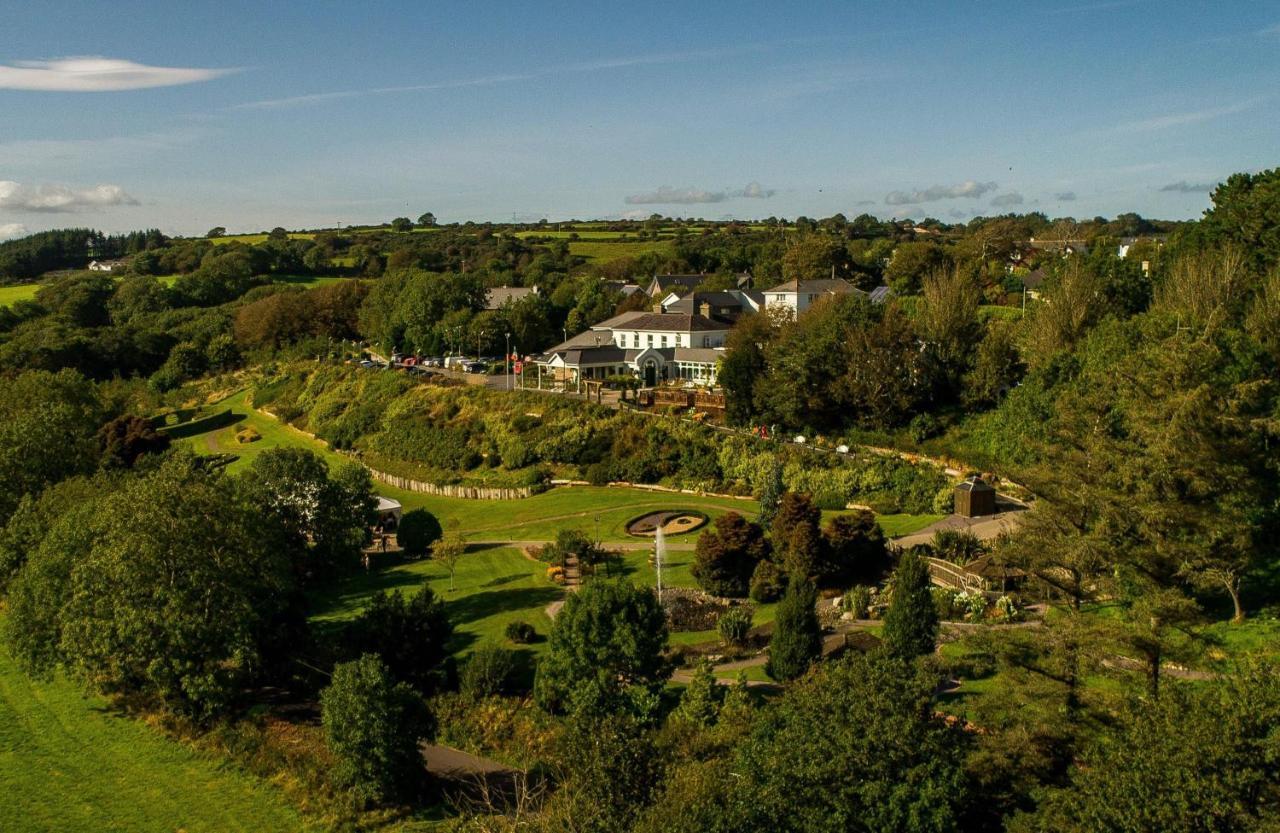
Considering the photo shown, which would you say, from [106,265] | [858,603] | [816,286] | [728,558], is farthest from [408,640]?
[106,265]

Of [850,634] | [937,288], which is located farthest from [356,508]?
[937,288]

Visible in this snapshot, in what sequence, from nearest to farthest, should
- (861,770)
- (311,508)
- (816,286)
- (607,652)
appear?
(861,770)
(607,652)
(311,508)
(816,286)

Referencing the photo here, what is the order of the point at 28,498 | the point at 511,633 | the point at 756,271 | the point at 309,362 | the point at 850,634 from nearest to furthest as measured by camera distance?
the point at 850,634, the point at 511,633, the point at 28,498, the point at 309,362, the point at 756,271

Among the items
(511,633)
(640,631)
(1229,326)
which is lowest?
(511,633)

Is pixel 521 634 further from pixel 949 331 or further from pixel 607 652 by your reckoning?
pixel 949 331

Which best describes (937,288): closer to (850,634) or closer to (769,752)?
(850,634)

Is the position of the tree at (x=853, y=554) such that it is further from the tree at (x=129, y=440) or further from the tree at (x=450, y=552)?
the tree at (x=129, y=440)

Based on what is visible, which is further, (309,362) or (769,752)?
(309,362)

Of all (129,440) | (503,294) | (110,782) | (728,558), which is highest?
(503,294)
